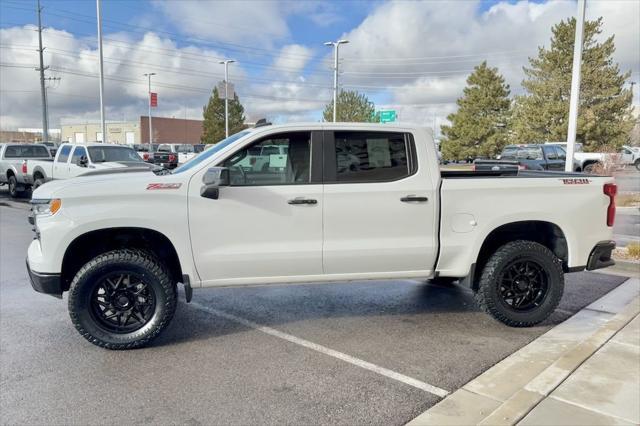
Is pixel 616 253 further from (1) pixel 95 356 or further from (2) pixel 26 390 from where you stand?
(2) pixel 26 390

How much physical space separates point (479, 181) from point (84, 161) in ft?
37.3

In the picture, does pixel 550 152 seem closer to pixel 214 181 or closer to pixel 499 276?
pixel 499 276

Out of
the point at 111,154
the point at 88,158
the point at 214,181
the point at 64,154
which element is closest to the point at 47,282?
the point at 214,181

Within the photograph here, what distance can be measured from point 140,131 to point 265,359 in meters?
87.3

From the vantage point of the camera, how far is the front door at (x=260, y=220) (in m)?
4.44

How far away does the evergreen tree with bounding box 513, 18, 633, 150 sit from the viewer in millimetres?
37406

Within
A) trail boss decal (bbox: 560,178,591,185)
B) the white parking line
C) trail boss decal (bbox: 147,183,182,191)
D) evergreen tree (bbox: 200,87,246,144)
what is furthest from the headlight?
evergreen tree (bbox: 200,87,246,144)

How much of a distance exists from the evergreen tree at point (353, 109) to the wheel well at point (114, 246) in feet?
147

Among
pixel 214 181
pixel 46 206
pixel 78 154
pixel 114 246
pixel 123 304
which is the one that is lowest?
pixel 123 304

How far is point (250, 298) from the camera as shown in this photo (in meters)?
6.04

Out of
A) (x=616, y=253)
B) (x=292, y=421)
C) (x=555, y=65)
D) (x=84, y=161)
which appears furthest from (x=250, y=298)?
(x=555, y=65)

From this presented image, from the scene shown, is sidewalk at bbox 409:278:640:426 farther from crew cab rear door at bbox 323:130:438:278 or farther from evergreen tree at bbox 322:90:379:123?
evergreen tree at bbox 322:90:379:123

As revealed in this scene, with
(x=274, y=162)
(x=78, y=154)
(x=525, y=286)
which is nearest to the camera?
(x=274, y=162)

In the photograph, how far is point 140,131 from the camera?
279 ft
